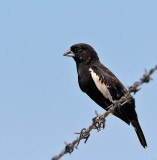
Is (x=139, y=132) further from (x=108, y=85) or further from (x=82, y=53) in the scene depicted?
(x=82, y=53)

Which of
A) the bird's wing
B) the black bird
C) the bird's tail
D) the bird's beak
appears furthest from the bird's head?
the bird's tail

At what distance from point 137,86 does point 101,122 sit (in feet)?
5.25

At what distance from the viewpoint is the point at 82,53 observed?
7277 millimetres

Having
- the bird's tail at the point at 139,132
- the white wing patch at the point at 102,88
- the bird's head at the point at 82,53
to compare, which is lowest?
the bird's tail at the point at 139,132

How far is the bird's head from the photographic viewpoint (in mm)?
7145

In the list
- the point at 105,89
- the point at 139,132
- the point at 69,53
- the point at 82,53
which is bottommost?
the point at 139,132

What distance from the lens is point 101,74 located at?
641 cm

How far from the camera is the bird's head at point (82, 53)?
23.4 feet

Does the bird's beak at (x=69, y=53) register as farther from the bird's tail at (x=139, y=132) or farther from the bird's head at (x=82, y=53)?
the bird's tail at (x=139, y=132)

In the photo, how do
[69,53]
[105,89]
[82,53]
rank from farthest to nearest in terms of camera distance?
[69,53], [82,53], [105,89]

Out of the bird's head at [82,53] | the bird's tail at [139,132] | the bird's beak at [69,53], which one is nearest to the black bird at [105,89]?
the bird's tail at [139,132]

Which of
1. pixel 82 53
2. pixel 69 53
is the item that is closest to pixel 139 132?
pixel 82 53

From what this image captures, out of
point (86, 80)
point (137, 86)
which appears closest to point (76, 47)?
point (86, 80)

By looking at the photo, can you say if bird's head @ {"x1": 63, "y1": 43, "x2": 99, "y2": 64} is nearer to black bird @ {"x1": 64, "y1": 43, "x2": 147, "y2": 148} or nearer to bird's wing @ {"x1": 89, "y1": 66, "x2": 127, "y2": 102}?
black bird @ {"x1": 64, "y1": 43, "x2": 147, "y2": 148}
